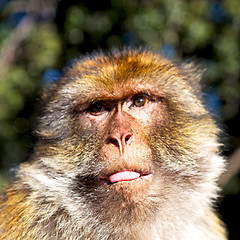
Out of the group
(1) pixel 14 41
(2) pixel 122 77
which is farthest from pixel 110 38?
(2) pixel 122 77

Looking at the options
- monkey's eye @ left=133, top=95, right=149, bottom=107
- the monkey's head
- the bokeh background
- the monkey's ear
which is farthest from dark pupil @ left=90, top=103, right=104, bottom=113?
the bokeh background

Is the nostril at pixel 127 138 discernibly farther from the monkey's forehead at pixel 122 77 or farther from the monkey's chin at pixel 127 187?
the monkey's forehead at pixel 122 77

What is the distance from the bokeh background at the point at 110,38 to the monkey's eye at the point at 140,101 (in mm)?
2632

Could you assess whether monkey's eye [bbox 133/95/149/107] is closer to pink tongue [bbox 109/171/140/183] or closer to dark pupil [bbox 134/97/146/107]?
dark pupil [bbox 134/97/146/107]

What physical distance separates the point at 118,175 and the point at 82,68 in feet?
3.49

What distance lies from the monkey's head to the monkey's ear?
0.14 m

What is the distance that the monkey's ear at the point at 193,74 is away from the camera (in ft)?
9.39

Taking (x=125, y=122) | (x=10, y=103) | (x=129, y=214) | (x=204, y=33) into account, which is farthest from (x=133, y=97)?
(x=10, y=103)

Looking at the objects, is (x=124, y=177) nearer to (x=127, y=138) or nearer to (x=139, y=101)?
(x=127, y=138)

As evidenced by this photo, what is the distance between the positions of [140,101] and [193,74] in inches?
33.0

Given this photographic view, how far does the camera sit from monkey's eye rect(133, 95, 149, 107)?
2482mm

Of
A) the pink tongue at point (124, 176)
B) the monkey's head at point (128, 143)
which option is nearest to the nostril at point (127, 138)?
the monkey's head at point (128, 143)

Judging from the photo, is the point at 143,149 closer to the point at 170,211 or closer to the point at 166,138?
the point at 166,138

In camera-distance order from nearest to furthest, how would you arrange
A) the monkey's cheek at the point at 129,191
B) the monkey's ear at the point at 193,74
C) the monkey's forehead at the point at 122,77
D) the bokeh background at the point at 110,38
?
the monkey's cheek at the point at 129,191, the monkey's forehead at the point at 122,77, the monkey's ear at the point at 193,74, the bokeh background at the point at 110,38
